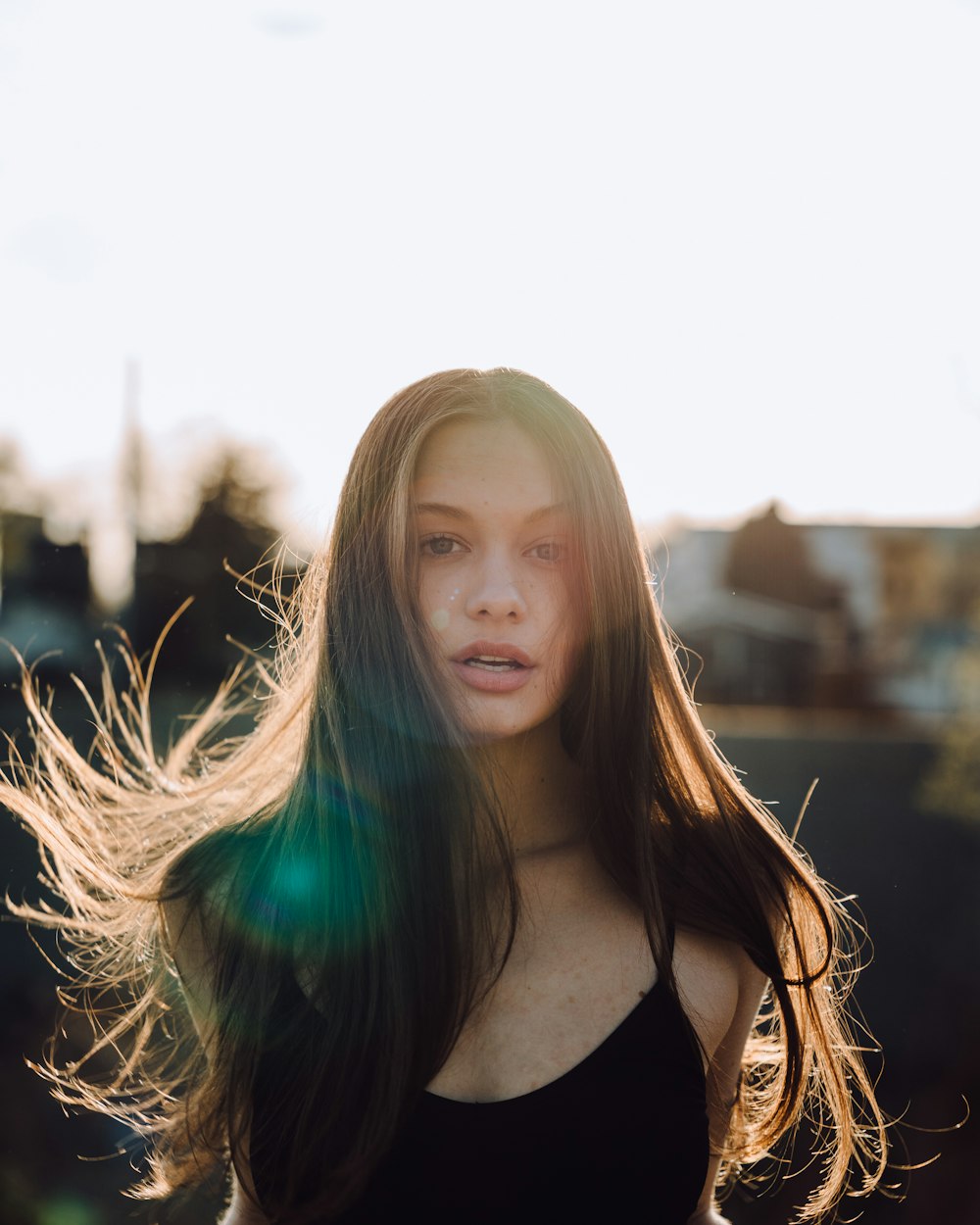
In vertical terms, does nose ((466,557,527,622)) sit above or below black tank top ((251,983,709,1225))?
above

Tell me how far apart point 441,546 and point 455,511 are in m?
0.06

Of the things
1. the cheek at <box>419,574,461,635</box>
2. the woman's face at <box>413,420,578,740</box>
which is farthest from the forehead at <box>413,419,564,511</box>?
the cheek at <box>419,574,461,635</box>

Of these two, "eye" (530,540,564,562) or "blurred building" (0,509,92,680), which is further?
"blurred building" (0,509,92,680)

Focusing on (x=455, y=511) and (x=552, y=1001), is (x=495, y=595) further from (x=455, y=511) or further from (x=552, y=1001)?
(x=552, y=1001)

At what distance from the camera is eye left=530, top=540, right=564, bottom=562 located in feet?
5.35

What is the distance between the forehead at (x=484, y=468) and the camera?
1.60 meters

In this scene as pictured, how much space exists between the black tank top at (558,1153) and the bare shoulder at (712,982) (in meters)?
0.15

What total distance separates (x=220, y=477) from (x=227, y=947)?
1552 cm

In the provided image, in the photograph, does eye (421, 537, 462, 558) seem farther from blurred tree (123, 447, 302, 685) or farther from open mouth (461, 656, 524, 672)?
blurred tree (123, 447, 302, 685)

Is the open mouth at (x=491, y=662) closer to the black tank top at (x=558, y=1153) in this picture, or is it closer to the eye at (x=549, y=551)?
the eye at (x=549, y=551)

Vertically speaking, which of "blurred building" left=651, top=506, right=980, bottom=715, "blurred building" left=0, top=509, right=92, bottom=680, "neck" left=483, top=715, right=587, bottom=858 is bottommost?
"blurred building" left=651, top=506, right=980, bottom=715

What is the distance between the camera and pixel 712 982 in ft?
5.52

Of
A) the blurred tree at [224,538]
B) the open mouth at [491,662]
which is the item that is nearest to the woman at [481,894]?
the open mouth at [491,662]

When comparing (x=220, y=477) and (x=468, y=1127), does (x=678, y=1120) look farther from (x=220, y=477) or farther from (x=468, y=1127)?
(x=220, y=477)
